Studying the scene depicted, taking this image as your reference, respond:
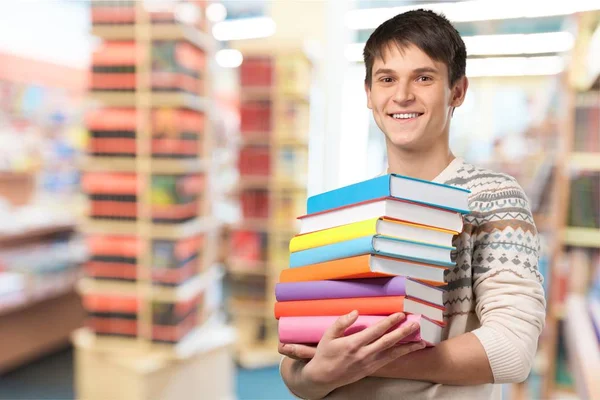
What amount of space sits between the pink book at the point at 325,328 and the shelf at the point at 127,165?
2198mm

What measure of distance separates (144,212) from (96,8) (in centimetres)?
115

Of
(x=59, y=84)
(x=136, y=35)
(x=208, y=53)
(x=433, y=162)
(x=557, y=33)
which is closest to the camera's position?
(x=433, y=162)

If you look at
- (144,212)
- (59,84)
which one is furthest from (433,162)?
(59,84)

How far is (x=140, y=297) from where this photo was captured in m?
2.99

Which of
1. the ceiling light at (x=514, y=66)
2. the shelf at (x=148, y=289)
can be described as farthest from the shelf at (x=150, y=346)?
the ceiling light at (x=514, y=66)

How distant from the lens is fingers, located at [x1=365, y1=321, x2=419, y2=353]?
0.70 meters

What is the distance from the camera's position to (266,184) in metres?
4.48

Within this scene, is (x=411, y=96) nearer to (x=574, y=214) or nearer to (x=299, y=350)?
(x=299, y=350)

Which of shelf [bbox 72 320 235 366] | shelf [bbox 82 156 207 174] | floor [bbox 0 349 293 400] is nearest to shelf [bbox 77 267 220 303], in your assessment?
shelf [bbox 72 320 235 366]

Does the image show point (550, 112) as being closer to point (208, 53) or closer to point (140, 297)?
point (208, 53)

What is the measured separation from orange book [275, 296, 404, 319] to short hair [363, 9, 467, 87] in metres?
0.39

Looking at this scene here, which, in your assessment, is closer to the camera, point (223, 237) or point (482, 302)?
point (482, 302)

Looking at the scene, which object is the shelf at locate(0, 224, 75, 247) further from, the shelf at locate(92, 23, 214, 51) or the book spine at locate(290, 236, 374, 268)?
the book spine at locate(290, 236, 374, 268)

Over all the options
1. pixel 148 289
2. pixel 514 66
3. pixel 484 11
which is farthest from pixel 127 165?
pixel 514 66
